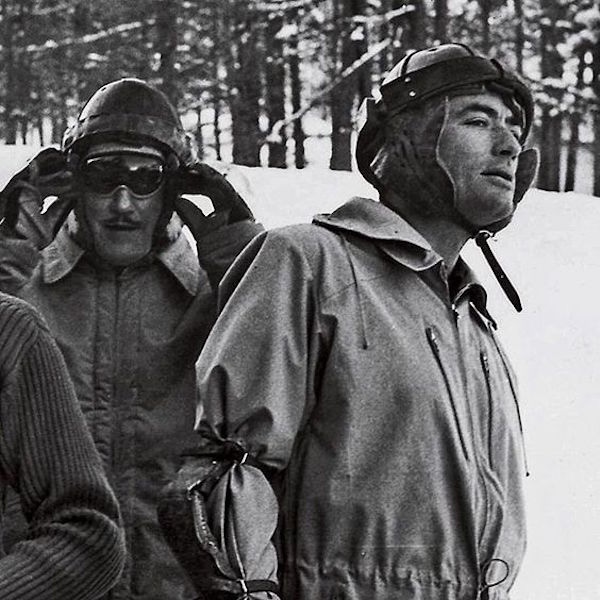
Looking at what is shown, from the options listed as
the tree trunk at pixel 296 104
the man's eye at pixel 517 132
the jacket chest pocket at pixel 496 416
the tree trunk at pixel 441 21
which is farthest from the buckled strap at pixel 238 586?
the tree trunk at pixel 296 104

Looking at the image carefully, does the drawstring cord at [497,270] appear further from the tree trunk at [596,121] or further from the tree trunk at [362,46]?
the tree trunk at [596,121]

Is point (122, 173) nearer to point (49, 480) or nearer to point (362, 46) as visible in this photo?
point (49, 480)

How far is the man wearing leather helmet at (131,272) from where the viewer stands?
4473 mm

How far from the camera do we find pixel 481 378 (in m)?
3.38

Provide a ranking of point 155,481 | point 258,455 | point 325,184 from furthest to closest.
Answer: point 325,184, point 155,481, point 258,455

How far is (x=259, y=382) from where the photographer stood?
10.1ft

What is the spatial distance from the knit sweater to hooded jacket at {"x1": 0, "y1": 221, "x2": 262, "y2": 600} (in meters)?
2.04

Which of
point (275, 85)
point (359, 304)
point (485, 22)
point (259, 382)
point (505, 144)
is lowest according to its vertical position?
point (275, 85)

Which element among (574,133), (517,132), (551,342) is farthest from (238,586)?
(574,133)

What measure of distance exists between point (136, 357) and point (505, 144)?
60.5 inches

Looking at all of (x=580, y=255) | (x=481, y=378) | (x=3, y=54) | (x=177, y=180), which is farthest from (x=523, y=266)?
(x=3, y=54)

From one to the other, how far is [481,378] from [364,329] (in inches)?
13.1

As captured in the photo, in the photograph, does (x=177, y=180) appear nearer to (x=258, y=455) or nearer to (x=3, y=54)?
(x=258, y=455)

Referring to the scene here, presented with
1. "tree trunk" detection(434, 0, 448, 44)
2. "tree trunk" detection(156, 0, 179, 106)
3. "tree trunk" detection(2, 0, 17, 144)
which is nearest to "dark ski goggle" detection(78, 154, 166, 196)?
"tree trunk" detection(434, 0, 448, 44)
